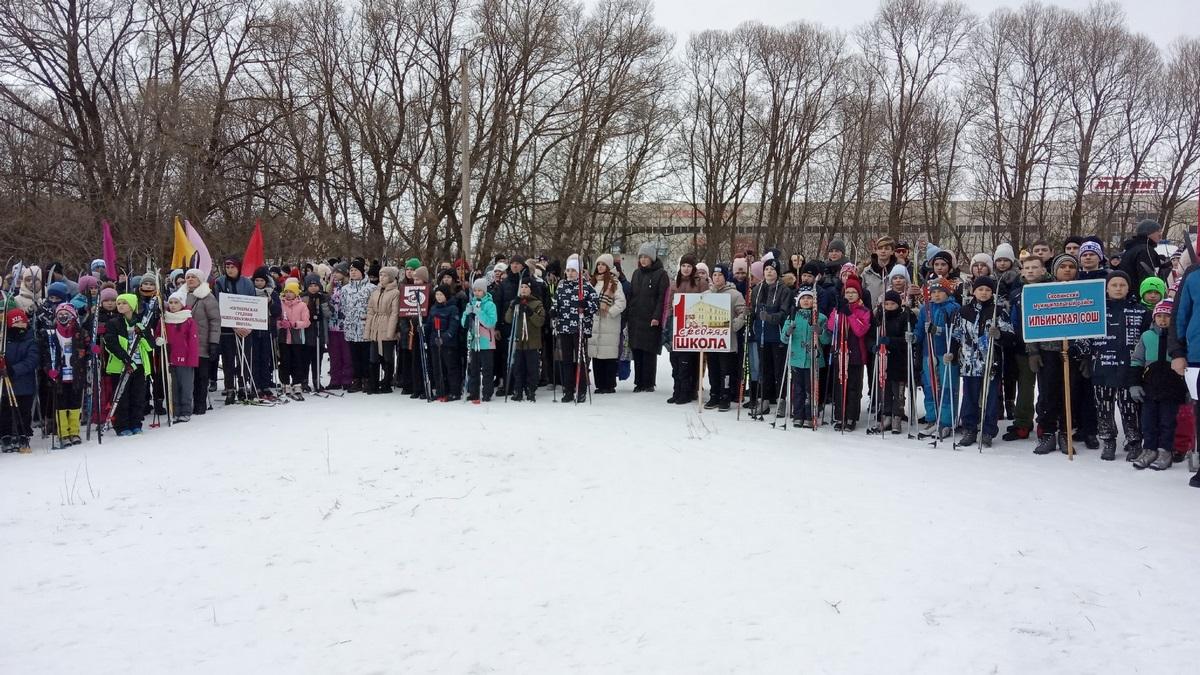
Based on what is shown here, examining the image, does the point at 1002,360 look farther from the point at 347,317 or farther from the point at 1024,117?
the point at 1024,117

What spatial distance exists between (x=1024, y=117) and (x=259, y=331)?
29206mm

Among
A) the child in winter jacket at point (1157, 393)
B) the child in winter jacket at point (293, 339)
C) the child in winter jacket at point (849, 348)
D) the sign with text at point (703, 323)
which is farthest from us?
the child in winter jacket at point (293, 339)

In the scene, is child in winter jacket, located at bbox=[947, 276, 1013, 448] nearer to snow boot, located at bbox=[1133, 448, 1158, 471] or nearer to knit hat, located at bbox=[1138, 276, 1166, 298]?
knit hat, located at bbox=[1138, 276, 1166, 298]

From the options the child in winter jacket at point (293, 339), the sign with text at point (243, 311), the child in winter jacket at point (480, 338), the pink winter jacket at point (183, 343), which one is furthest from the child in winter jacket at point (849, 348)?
the pink winter jacket at point (183, 343)

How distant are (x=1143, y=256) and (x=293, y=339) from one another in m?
11.5

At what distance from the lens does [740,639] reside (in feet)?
14.6

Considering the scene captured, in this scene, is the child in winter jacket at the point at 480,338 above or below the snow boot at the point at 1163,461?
above

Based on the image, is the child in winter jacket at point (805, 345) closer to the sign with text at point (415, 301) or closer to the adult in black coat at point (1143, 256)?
the adult in black coat at point (1143, 256)

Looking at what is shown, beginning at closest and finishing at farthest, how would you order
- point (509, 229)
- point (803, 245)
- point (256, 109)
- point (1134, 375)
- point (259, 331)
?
point (1134, 375)
point (259, 331)
point (256, 109)
point (509, 229)
point (803, 245)

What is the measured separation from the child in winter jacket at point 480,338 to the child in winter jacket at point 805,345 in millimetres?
4190

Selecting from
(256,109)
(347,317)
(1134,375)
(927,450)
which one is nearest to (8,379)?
(347,317)

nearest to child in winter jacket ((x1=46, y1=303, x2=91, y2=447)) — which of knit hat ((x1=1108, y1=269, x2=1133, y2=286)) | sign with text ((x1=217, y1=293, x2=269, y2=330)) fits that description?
sign with text ((x1=217, y1=293, x2=269, y2=330))

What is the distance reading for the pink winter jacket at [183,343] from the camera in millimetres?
10922

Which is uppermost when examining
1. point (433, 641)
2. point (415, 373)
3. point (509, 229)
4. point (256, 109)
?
point (256, 109)
